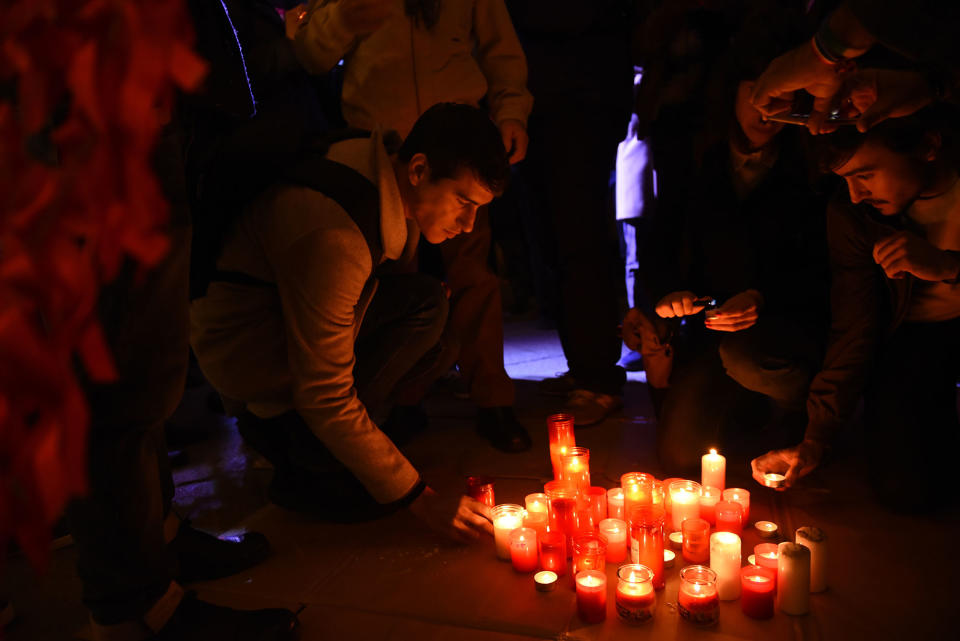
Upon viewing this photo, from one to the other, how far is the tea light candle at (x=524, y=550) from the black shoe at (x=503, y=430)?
764 millimetres

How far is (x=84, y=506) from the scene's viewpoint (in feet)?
3.54

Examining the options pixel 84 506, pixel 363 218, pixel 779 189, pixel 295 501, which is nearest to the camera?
pixel 84 506

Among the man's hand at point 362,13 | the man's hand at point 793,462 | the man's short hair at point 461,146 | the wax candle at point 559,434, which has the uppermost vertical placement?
the man's hand at point 362,13

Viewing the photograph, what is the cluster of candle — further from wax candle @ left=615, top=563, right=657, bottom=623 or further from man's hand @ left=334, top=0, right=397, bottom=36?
man's hand @ left=334, top=0, right=397, bottom=36

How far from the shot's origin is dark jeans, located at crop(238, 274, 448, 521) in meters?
1.97

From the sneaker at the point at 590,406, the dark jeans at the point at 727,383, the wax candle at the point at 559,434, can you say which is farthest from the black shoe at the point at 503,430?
the dark jeans at the point at 727,383

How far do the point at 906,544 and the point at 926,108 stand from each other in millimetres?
1086

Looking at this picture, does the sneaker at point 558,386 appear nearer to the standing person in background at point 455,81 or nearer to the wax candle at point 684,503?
the standing person in background at point 455,81

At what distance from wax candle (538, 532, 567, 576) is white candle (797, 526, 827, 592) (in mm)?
524

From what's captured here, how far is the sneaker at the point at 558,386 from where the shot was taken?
3.04 metres

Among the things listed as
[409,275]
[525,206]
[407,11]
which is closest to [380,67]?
[407,11]

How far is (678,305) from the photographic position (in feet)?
6.93

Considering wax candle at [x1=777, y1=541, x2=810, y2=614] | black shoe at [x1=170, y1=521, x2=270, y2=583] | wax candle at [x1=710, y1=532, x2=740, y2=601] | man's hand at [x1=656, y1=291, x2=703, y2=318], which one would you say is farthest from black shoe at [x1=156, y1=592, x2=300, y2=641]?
man's hand at [x1=656, y1=291, x2=703, y2=318]

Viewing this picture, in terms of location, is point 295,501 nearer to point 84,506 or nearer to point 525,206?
point 84,506
